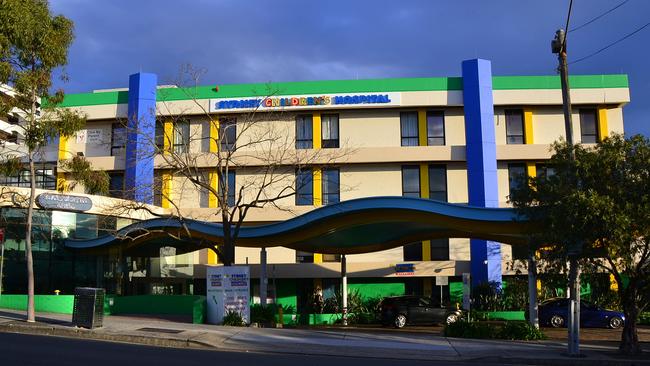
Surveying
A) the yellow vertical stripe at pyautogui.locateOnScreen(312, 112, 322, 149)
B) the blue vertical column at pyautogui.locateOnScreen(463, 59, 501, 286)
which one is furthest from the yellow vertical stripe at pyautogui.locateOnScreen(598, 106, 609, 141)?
the yellow vertical stripe at pyautogui.locateOnScreen(312, 112, 322, 149)

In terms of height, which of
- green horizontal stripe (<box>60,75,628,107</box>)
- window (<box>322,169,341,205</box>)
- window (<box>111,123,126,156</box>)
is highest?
green horizontal stripe (<box>60,75,628,107</box>)

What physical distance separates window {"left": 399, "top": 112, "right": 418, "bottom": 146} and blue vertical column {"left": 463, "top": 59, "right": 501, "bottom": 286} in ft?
10.5

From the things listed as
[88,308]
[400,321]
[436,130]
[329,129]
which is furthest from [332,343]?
[436,130]

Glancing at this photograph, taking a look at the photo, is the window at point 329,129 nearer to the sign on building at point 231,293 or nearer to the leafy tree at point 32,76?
the sign on building at point 231,293

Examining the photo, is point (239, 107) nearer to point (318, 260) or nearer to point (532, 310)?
point (318, 260)

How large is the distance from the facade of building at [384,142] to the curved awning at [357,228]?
230 inches

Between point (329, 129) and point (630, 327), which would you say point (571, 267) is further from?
point (329, 129)

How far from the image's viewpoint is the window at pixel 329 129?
3959 cm

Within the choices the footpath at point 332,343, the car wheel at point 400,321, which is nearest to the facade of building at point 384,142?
the car wheel at point 400,321

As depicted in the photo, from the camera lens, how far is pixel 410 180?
129 feet

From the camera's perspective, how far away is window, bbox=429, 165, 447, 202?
128ft

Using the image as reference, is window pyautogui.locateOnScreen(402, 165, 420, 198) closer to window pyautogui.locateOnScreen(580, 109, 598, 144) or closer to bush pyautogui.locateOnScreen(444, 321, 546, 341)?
window pyautogui.locateOnScreen(580, 109, 598, 144)

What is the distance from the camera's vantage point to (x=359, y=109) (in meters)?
39.3

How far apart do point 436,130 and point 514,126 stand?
187 inches
